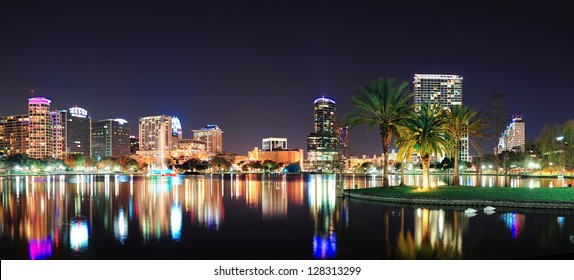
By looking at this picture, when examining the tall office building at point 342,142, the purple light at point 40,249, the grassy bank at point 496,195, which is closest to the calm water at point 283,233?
the purple light at point 40,249

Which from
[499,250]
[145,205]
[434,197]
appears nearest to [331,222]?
[499,250]

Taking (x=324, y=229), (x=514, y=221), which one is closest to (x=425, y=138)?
(x=514, y=221)

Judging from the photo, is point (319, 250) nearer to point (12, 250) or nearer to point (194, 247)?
point (194, 247)

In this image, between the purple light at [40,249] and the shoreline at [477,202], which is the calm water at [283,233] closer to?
the purple light at [40,249]

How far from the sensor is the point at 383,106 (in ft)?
151

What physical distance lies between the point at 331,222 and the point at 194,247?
29.6ft

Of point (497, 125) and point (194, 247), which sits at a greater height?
point (497, 125)

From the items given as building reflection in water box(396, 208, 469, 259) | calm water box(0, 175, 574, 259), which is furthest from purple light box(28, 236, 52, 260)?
building reflection in water box(396, 208, 469, 259)

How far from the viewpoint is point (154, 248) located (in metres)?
18.0

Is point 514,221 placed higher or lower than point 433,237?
lower

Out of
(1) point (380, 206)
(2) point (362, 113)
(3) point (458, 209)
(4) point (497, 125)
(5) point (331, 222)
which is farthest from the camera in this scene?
(4) point (497, 125)

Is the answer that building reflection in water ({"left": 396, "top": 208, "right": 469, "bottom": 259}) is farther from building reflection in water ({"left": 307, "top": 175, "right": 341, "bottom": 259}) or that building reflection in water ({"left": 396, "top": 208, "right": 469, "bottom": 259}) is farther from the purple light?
the purple light

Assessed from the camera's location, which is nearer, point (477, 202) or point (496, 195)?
point (477, 202)

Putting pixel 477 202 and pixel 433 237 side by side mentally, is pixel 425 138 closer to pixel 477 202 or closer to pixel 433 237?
pixel 477 202
